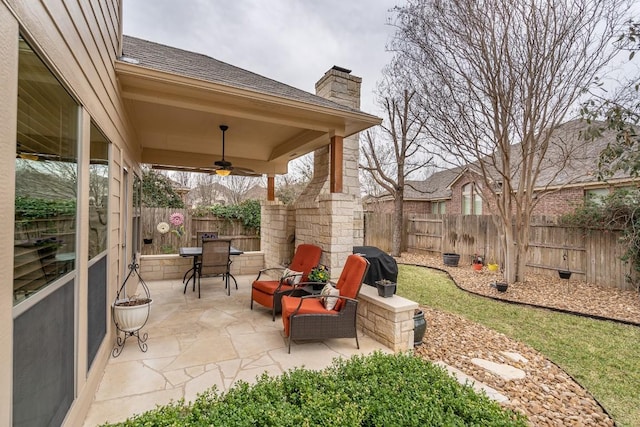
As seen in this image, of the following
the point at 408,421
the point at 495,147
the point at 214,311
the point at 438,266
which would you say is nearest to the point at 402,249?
the point at 438,266

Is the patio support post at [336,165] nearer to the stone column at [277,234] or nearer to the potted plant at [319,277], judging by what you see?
the potted plant at [319,277]

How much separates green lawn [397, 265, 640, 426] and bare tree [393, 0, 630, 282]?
1921mm

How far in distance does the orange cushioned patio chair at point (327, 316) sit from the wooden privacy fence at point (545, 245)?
6.35m

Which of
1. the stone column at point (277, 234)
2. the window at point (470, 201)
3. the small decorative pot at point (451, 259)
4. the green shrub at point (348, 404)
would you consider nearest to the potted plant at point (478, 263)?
the small decorative pot at point (451, 259)

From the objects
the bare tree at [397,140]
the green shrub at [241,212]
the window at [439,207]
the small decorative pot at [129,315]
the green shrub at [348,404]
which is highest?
the bare tree at [397,140]

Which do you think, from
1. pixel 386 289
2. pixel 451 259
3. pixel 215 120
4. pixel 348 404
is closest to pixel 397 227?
pixel 451 259

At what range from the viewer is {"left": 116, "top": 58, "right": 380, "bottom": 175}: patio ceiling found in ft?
11.8

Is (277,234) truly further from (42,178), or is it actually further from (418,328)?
(42,178)

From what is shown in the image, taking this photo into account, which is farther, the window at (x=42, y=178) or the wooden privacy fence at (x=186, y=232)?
the wooden privacy fence at (x=186, y=232)

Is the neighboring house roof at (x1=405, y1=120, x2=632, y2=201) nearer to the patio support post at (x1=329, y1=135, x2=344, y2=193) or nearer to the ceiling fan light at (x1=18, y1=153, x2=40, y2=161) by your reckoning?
the patio support post at (x1=329, y1=135, x2=344, y2=193)

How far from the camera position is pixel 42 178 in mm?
1523

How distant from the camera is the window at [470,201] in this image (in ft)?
44.6

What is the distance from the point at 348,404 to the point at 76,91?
107 inches

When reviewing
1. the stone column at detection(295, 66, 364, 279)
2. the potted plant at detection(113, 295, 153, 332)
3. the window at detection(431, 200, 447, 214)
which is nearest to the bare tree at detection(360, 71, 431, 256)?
the stone column at detection(295, 66, 364, 279)
